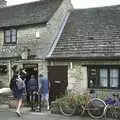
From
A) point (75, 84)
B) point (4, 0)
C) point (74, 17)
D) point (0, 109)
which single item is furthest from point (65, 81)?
point (4, 0)

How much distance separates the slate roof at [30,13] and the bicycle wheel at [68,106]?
734cm

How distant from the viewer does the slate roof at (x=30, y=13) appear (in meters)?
23.6

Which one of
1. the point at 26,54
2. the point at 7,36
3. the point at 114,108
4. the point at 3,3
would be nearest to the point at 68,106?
the point at 114,108

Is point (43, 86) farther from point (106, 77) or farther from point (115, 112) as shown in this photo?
point (115, 112)

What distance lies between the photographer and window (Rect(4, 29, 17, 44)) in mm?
24209

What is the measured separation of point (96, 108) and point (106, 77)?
4.26 metres

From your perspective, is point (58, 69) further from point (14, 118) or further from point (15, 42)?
point (14, 118)

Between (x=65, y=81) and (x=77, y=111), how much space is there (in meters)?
4.57

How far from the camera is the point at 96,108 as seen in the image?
16.0 metres

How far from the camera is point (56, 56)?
21.3 m

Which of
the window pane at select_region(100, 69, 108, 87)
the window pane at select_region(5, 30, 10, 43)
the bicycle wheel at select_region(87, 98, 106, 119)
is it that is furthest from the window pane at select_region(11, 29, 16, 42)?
the bicycle wheel at select_region(87, 98, 106, 119)

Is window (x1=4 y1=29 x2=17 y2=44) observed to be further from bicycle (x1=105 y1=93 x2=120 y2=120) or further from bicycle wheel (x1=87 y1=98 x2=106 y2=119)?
bicycle (x1=105 y1=93 x2=120 y2=120)

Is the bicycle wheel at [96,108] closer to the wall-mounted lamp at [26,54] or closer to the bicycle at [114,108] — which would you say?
the bicycle at [114,108]

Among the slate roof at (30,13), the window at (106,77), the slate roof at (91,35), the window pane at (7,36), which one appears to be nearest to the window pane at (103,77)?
the window at (106,77)
